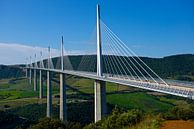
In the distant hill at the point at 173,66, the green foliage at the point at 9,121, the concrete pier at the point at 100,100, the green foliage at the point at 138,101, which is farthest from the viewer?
the distant hill at the point at 173,66

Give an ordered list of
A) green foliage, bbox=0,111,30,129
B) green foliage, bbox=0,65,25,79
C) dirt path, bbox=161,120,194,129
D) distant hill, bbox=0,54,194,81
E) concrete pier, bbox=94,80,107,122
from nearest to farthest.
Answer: dirt path, bbox=161,120,194,129 → concrete pier, bbox=94,80,107,122 → green foliage, bbox=0,111,30,129 → distant hill, bbox=0,54,194,81 → green foliage, bbox=0,65,25,79

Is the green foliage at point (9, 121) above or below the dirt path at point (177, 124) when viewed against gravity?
below

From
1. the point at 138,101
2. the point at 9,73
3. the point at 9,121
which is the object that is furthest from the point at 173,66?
the point at 9,73

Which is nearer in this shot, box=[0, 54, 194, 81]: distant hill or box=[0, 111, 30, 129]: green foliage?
box=[0, 111, 30, 129]: green foliage

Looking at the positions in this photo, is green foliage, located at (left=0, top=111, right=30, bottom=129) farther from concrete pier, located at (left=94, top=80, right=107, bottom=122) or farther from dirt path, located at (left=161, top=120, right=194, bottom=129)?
dirt path, located at (left=161, top=120, right=194, bottom=129)

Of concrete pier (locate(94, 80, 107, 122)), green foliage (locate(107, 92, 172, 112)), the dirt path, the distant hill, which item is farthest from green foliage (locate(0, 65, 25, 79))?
the dirt path

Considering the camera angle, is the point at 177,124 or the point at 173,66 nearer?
the point at 177,124

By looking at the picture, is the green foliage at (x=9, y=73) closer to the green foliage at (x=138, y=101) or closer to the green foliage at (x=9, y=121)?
the green foliage at (x=138, y=101)

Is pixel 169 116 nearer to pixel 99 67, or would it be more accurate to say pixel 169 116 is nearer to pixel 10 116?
pixel 99 67

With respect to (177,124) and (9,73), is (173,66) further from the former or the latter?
(177,124)

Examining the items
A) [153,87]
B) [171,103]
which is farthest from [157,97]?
[153,87]

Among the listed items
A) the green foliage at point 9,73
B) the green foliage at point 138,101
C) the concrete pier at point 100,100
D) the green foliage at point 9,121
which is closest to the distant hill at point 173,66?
the green foliage at point 138,101

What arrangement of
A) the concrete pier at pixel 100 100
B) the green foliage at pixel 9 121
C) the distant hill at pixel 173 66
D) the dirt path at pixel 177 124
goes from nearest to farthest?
the dirt path at pixel 177 124
the concrete pier at pixel 100 100
the green foliage at pixel 9 121
the distant hill at pixel 173 66
